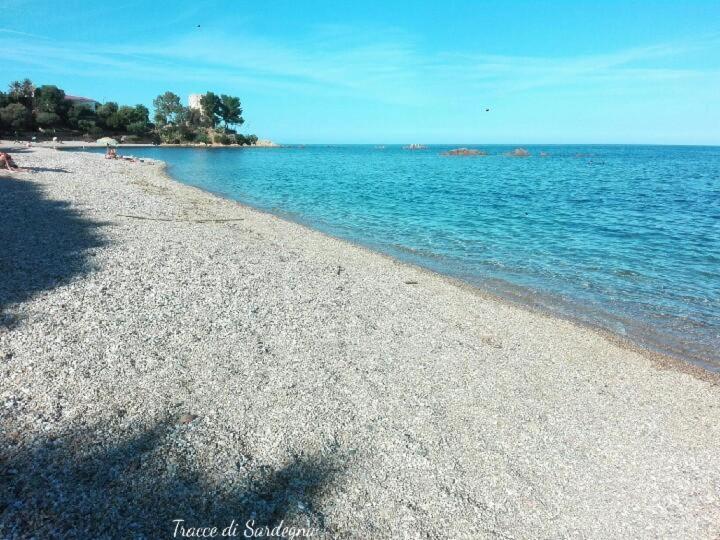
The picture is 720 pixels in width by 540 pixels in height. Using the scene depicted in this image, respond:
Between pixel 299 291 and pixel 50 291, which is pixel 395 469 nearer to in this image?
pixel 299 291

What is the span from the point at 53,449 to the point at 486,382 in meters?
5.95

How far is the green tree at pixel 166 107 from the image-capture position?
456ft

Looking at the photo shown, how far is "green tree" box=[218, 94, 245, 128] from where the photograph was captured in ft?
506

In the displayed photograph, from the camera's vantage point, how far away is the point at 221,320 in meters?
8.30

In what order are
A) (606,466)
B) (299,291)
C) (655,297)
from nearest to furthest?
(606,466) → (299,291) → (655,297)

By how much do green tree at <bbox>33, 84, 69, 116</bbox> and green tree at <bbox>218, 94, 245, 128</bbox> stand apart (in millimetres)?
61353

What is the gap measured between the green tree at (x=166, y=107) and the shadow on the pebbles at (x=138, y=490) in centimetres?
A: 15482

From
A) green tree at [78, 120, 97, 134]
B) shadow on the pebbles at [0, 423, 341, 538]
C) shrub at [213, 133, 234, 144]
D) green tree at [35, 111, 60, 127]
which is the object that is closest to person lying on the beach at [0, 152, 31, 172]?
shadow on the pebbles at [0, 423, 341, 538]

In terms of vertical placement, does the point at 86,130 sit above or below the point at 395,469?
above

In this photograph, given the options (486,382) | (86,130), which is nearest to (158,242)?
(486,382)

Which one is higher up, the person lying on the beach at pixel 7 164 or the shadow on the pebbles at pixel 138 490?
the person lying on the beach at pixel 7 164

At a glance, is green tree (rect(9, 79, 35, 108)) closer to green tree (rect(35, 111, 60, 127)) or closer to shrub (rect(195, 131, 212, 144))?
green tree (rect(35, 111, 60, 127))

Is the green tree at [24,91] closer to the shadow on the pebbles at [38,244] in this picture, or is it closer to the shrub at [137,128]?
the shrub at [137,128]

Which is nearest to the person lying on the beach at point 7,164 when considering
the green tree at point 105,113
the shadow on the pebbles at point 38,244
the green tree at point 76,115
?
the shadow on the pebbles at point 38,244
